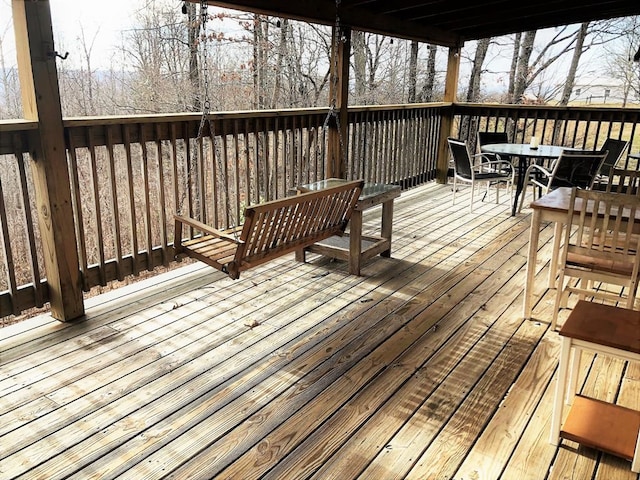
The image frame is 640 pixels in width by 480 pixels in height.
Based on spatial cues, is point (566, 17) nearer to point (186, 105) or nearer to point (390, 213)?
point (390, 213)

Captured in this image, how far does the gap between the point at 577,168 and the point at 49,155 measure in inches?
188

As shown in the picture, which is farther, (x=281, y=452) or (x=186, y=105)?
(x=186, y=105)

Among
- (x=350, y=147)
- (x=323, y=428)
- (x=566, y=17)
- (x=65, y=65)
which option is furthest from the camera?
(x=65, y=65)

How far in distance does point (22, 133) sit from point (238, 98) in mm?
7082

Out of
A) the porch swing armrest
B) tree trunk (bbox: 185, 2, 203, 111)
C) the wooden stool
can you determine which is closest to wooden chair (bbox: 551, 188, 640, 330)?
the wooden stool

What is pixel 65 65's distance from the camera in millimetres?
7527

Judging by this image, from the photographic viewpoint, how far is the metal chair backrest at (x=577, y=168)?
17.1 feet

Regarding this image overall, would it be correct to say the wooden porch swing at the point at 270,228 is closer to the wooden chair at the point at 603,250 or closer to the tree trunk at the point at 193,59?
the wooden chair at the point at 603,250

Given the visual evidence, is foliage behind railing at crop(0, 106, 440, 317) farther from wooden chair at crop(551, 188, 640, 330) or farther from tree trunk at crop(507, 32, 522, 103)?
tree trunk at crop(507, 32, 522, 103)

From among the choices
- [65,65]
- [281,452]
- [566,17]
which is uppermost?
[566,17]

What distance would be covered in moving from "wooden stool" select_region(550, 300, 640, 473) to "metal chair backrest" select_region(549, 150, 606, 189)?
3336mm

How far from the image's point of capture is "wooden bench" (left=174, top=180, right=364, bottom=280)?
309 cm

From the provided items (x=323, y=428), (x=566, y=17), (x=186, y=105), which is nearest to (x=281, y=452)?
(x=323, y=428)

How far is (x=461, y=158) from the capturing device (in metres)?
6.13
